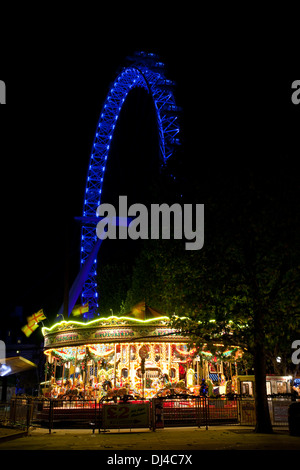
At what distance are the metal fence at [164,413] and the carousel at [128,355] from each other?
1.80 meters

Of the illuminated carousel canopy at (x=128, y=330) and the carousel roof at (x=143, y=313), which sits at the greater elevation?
the carousel roof at (x=143, y=313)

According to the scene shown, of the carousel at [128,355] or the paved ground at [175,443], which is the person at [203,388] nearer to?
the carousel at [128,355]

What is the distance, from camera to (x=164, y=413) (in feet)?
57.6

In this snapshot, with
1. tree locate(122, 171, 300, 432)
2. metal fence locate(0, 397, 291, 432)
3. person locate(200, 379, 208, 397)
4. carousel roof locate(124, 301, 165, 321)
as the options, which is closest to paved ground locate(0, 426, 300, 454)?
tree locate(122, 171, 300, 432)

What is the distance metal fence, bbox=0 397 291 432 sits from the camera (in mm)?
16125

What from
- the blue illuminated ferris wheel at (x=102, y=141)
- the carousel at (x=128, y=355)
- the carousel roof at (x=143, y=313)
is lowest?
the carousel at (x=128, y=355)

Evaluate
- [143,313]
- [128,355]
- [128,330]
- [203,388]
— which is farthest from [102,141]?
[203,388]

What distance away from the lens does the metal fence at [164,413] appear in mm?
16125

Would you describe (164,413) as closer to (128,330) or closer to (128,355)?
(128,330)

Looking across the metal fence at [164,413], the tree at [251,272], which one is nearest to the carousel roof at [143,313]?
the metal fence at [164,413]

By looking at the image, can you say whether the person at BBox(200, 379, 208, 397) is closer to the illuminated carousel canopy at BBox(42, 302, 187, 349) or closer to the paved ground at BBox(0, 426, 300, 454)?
the illuminated carousel canopy at BBox(42, 302, 187, 349)

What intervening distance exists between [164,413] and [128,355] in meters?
5.66

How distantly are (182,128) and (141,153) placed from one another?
6.89 metres

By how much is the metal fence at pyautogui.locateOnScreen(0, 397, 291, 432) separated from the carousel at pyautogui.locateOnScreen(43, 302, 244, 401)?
1802 mm
